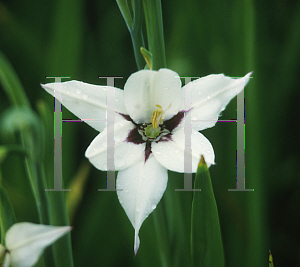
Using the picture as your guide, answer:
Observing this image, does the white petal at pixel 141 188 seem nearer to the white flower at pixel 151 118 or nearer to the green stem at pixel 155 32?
the white flower at pixel 151 118

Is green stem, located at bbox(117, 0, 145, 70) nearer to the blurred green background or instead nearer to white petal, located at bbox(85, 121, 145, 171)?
white petal, located at bbox(85, 121, 145, 171)

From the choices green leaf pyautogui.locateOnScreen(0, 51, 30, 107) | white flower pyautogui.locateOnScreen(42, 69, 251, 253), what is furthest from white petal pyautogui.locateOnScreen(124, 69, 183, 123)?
green leaf pyautogui.locateOnScreen(0, 51, 30, 107)

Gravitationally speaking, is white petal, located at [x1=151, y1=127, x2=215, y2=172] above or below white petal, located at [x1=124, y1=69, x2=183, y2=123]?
below

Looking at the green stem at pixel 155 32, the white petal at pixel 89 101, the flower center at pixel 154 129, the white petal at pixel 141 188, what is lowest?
the white petal at pixel 141 188

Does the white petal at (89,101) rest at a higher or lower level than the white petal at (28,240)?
higher

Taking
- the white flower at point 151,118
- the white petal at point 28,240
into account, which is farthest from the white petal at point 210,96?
the white petal at point 28,240

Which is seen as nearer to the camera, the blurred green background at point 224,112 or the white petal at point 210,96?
the white petal at point 210,96
